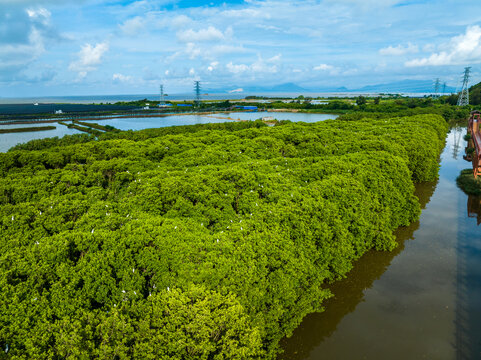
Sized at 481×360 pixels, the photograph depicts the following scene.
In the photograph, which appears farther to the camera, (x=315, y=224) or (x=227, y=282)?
(x=315, y=224)

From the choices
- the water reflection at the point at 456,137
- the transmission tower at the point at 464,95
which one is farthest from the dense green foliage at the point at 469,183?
the transmission tower at the point at 464,95

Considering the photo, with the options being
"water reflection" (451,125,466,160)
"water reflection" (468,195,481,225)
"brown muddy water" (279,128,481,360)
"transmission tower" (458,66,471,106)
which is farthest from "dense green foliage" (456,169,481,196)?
"transmission tower" (458,66,471,106)

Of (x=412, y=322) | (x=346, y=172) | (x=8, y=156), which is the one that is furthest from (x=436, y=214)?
(x=8, y=156)

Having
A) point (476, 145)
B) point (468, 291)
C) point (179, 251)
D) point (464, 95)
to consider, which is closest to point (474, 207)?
point (468, 291)

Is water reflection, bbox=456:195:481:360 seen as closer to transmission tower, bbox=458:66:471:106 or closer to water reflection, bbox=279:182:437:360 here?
water reflection, bbox=279:182:437:360

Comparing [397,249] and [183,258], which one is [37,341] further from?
[397,249]

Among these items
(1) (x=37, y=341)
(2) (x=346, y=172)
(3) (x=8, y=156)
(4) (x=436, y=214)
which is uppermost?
(3) (x=8, y=156)

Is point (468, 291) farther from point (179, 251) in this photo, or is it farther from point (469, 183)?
point (469, 183)
